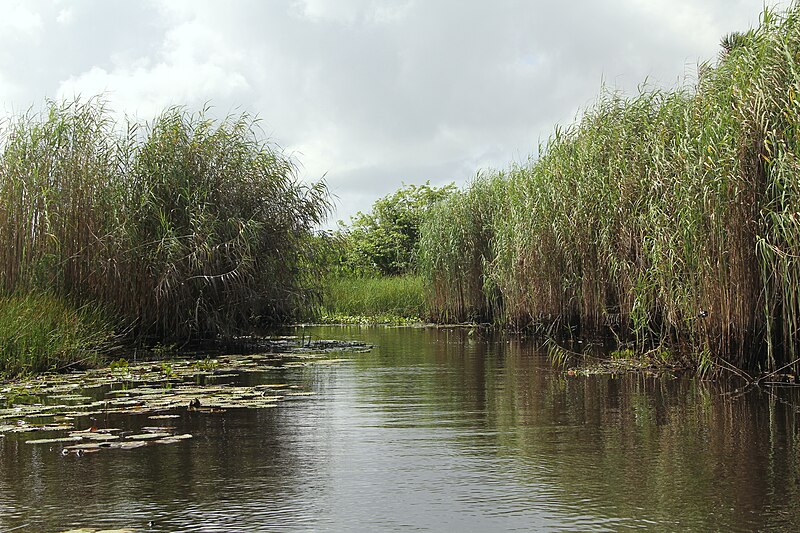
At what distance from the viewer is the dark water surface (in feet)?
11.9

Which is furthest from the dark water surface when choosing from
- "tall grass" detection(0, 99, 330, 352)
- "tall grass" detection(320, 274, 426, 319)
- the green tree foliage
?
the green tree foliage

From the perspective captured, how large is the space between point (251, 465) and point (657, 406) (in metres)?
3.48

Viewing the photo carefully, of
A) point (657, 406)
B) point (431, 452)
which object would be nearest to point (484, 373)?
point (657, 406)

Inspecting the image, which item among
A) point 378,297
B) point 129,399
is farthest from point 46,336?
point 378,297

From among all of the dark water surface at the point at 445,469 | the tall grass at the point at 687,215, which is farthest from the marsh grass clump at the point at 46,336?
the tall grass at the point at 687,215

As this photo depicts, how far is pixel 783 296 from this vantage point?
283 inches

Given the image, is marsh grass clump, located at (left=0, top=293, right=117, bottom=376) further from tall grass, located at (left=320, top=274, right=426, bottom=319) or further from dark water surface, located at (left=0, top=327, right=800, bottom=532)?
tall grass, located at (left=320, top=274, right=426, bottom=319)

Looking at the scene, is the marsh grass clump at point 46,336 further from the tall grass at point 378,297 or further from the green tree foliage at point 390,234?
the green tree foliage at point 390,234

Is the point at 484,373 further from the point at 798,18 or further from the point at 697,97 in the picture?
the point at 798,18

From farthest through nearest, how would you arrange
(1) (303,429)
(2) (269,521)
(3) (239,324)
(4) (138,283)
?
(3) (239,324)
(4) (138,283)
(1) (303,429)
(2) (269,521)

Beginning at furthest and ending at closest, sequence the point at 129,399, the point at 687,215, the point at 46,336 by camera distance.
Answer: the point at 46,336 → the point at 687,215 → the point at 129,399

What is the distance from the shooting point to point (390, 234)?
4181cm

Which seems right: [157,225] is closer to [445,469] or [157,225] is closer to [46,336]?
[46,336]

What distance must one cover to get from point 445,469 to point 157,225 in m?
9.27
